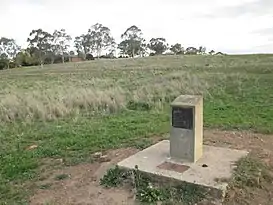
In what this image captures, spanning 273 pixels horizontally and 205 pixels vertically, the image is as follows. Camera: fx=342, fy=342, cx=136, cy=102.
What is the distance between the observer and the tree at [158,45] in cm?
8006

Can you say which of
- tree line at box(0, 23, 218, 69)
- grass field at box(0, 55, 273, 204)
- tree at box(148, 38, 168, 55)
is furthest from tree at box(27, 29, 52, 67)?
grass field at box(0, 55, 273, 204)

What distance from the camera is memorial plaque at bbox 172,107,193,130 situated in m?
4.90

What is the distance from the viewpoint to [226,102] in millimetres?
11344

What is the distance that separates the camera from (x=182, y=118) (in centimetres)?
496

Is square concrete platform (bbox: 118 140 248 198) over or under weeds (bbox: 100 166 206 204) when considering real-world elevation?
over

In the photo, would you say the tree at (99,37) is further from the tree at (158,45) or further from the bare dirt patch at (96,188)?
the bare dirt patch at (96,188)

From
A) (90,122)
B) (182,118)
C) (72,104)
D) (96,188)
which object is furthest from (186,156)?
(72,104)

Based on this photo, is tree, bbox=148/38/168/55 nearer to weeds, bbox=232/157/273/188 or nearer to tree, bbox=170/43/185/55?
tree, bbox=170/43/185/55

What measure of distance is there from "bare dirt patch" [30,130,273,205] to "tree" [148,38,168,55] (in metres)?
75.2

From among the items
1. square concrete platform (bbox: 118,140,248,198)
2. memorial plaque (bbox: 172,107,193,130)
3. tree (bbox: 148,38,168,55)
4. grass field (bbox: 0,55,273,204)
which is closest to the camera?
square concrete platform (bbox: 118,140,248,198)

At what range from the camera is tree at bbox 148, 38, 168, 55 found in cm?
A: 8006

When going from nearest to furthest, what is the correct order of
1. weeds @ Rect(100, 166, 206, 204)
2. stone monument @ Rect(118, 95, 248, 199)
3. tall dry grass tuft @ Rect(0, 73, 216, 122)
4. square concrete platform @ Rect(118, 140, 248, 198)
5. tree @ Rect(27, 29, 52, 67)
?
weeds @ Rect(100, 166, 206, 204), square concrete platform @ Rect(118, 140, 248, 198), stone monument @ Rect(118, 95, 248, 199), tall dry grass tuft @ Rect(0, 73, 216, 122), tree @ Rect(27, 29, 52, 67)

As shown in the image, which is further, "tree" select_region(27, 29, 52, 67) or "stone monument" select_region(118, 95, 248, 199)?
"tree" select_region(27, 29, 52, 67)

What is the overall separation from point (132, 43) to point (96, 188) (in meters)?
71.1
